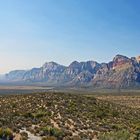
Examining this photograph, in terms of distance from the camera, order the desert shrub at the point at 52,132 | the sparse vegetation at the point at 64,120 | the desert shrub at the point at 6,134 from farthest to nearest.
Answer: the sparse vegetation at the point at 64,120, the desert shrub at the point at 52,132, the desert shrub at the point at 6,134

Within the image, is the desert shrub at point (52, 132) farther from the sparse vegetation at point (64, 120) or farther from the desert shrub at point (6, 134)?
the desert shrub at point (6, 134)

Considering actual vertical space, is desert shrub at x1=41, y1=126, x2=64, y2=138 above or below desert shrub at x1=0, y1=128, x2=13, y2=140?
below

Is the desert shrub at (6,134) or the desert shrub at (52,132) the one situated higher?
the desert shrub at (6,134)

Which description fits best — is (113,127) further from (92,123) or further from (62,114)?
(62,114)

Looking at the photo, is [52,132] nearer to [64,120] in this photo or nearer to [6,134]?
[6,134]

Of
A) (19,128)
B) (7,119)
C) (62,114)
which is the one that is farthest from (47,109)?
(19,128)

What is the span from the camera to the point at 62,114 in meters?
42.2

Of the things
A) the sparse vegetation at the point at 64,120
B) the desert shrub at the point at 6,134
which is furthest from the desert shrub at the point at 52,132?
the desert shrub at the point at 6,134

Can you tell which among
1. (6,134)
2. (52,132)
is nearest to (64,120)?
(52,132)

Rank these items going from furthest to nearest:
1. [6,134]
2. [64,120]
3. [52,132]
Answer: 1. [64,120]
2. [52,132]
3. [6,134]

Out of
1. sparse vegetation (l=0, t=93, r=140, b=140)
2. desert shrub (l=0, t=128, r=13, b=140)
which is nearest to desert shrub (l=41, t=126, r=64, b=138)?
sparse vegetation (l=0, t=93, r=140, b=140)

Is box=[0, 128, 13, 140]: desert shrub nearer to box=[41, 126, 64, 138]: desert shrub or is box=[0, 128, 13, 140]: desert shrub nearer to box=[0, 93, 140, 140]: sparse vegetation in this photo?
box=[0, 93, 140, 140]: sparse vegetation

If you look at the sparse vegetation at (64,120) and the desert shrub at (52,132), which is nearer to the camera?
the desert shrub at (52,132)

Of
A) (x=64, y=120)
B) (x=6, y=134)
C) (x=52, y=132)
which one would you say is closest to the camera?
(x=6, y=134)
